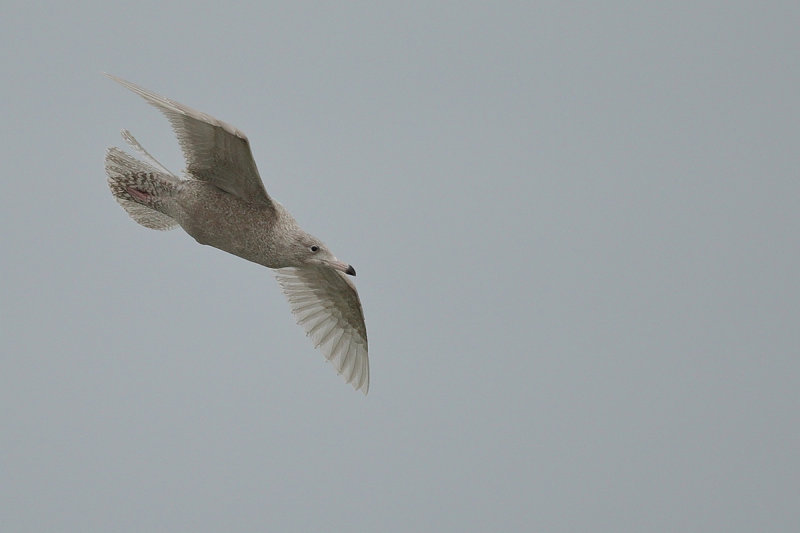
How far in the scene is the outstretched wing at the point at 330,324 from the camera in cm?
1302

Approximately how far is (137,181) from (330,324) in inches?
120

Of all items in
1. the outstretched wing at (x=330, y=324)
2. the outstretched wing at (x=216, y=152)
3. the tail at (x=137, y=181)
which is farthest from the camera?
the outstretched wing at (x=330, y=324)

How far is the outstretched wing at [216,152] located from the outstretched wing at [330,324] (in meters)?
2.57

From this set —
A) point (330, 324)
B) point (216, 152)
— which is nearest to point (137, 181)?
point (216, 152)

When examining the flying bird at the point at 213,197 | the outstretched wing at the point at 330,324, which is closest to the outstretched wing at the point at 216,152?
the flying bird at the point at 213,197

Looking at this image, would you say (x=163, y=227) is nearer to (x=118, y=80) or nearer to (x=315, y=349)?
(x=315, y=349)

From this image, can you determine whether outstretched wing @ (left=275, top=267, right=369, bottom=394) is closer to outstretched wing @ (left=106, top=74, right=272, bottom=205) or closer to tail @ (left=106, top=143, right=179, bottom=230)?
tail @ (left=106, top=143, right=179, bottom=230)

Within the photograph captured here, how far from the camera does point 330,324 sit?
13.1 m

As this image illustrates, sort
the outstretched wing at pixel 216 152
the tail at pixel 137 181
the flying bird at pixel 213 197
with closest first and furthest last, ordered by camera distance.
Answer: the outstretched wing at pixel 216 152 → the flying bird at pixel 213 197 → the tail at pixel 137 181

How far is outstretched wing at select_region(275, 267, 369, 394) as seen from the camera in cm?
1302

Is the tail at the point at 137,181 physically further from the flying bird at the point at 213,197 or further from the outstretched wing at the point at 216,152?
the outstretched wing at the point at 216,152

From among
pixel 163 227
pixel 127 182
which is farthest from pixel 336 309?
pixel 127 182

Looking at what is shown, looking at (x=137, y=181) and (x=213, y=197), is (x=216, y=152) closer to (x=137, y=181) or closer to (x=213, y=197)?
(x=213, y=197)

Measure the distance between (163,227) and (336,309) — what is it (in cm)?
216
